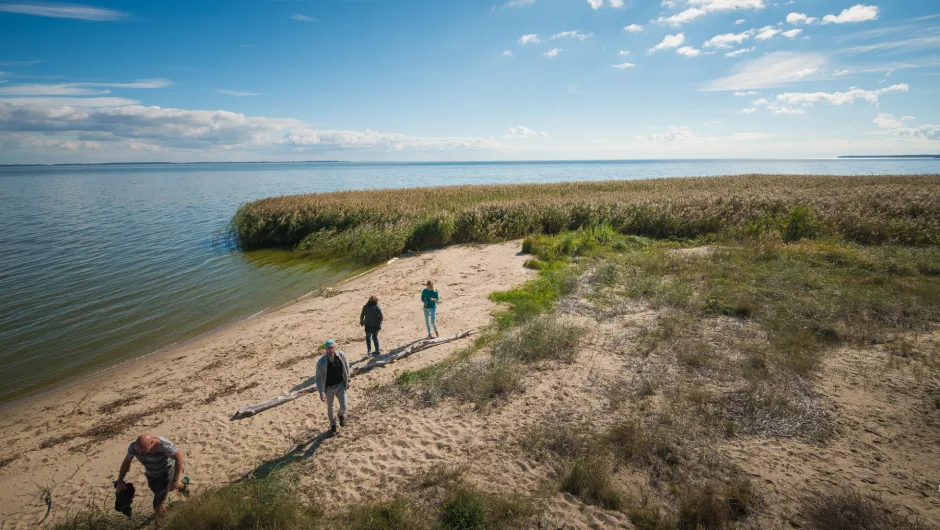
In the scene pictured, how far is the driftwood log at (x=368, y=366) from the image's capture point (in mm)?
8500

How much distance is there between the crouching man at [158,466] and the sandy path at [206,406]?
94 centimetres

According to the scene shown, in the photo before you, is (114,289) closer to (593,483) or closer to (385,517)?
(385,517)

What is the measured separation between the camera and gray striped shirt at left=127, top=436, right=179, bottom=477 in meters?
5.58

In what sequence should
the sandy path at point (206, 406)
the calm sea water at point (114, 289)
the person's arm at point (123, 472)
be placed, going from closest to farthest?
the person's arm at point (123, 472), the sandy path at point (206, 406), the calm sea water at point (114, 289)

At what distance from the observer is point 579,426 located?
7.19 metres

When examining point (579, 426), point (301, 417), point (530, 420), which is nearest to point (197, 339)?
point (301, 417)

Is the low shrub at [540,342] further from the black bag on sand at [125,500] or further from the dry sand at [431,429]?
the black bag on sand at [125,500]

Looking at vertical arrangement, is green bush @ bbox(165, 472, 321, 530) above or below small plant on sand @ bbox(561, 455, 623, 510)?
below

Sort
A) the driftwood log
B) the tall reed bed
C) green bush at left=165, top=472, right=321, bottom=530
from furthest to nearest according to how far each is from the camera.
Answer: the tall reed bed → the driftwood log → green bush at left=165, top=472, right=321, bottom=530

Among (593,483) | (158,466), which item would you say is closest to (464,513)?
(593,483)

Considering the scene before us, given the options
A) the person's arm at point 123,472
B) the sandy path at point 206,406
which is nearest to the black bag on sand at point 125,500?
the person's arm at point 123,472

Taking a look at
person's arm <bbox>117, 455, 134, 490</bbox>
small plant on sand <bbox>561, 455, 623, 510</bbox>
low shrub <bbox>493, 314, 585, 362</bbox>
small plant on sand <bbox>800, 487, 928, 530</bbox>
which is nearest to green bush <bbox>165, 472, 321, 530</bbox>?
person's arm <bbox>117, 455, 134, 490</bbox>

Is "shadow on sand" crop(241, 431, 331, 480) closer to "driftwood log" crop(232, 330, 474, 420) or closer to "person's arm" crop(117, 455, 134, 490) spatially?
"person's arm" crop(117, 455, 134, 490)

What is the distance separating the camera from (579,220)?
88.8 feet
